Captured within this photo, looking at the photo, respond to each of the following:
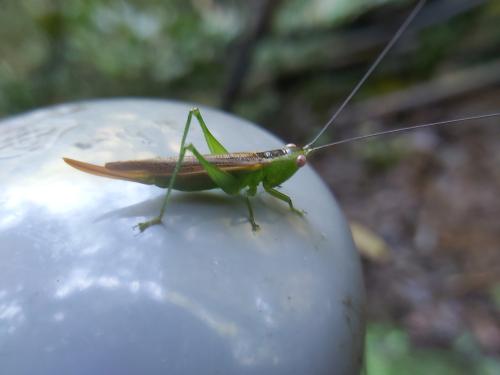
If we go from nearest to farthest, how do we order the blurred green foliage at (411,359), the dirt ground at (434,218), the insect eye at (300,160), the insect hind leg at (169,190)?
the insect hind leg at (169,190)
the insect eye at (300,160)
the blurred green foliage at (411,359)
the dirt ground at (434,218)

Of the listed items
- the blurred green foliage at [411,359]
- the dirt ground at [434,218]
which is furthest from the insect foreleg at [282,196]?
the dirt ground at [434,218]

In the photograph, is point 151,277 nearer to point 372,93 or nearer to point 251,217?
point 251,217

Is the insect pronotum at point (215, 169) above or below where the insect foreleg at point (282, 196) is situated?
above

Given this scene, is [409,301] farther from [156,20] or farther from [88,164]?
[156,20]

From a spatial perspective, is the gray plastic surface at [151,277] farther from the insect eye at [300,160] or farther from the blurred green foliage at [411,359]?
the blurred green foliage at [411,359]

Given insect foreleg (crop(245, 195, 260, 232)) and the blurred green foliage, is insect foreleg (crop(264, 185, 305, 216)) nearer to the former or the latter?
insect foreleg (crop(245, 195, 260, 232))

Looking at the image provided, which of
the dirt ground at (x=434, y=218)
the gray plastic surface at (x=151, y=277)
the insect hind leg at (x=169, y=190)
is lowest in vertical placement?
the dirt ground at (x=434, y=218)
